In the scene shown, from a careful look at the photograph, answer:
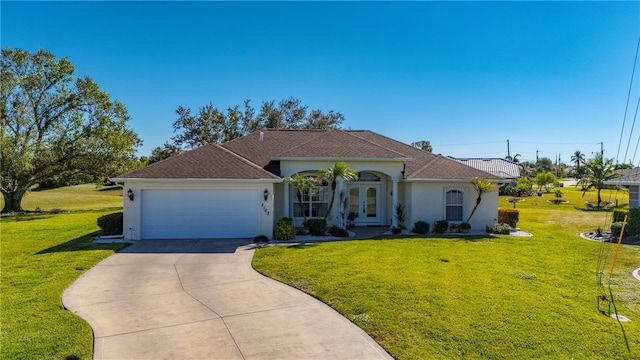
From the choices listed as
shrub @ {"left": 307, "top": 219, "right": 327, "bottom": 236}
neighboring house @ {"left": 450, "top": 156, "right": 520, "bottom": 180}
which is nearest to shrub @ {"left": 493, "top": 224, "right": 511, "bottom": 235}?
shrub @ {"left": 307, "top": 219, "right": 327, "bottom": 236}

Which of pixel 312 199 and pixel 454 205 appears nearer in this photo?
pixel 454 205

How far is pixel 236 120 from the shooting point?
4622 centimetres

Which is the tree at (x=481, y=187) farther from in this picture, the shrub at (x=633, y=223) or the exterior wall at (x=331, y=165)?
Answer: the shrub at (x=633, y=223)

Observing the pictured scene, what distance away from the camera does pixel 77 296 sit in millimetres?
8281

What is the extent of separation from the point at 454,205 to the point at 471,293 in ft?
35.7

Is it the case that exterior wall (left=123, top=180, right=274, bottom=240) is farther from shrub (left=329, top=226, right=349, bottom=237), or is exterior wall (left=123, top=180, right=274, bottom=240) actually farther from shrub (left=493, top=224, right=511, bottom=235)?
shrub (left=493, top=224, right=511, bottom=235)

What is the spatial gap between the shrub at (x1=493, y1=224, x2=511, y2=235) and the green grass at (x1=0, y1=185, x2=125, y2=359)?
56.2 feet

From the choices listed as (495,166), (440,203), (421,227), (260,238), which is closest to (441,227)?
(421,227)

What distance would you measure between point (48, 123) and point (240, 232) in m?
27.9

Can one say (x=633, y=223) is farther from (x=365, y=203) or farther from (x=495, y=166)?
(x=495, y=166)

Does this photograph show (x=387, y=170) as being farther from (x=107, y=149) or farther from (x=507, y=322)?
(x=107, y=149)

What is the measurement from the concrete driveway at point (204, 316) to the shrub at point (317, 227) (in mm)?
6074

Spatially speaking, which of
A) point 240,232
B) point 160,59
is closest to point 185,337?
→ point 240,232

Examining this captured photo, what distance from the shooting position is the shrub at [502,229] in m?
18.0
